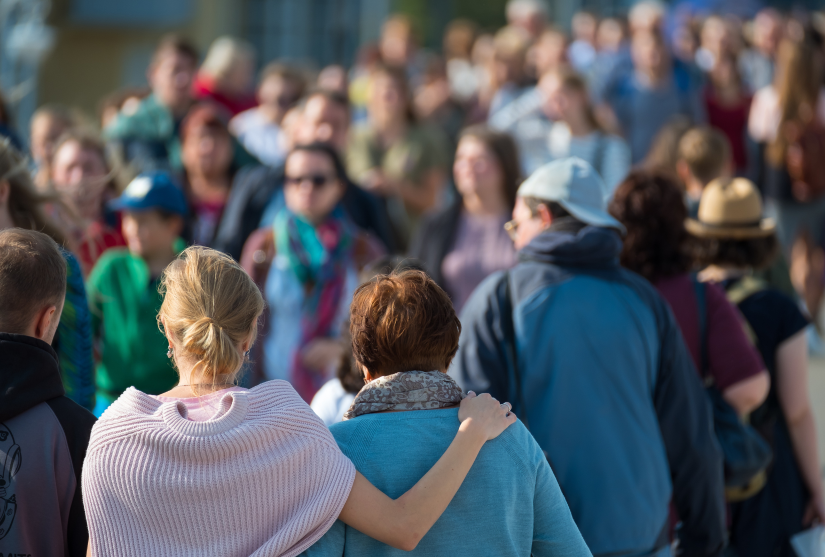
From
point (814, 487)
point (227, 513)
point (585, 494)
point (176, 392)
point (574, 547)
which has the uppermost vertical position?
point (176, 392)

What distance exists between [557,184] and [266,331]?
2231 mm

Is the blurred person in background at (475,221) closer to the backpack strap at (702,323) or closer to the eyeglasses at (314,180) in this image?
the eyeglasses at (314,180)

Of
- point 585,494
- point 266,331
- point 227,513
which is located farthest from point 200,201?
point 227,513

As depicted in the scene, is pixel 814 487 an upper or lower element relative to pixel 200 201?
lower

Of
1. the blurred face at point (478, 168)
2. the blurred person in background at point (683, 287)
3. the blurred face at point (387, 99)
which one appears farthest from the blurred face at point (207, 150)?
the blurred person in background at point (683, 287)

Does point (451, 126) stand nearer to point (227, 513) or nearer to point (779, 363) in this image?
point (779, 363)

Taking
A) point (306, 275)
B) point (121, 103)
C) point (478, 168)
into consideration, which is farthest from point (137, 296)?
point (121, 103)

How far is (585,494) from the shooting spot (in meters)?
2.71

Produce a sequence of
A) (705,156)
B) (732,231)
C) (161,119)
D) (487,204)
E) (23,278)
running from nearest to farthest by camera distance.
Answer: (23,278) < (732,231) < (705,156) < (487,204) < (161,119)

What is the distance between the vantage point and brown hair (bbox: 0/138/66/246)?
302cm

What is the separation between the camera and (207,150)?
5824 millimetres

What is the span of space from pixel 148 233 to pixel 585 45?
28.9 ft

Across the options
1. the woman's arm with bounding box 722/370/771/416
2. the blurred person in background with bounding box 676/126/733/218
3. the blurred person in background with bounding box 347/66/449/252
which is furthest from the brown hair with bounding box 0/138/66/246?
the blurred person in background with bounding box 347/66/449/252

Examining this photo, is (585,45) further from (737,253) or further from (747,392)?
(747,392)
